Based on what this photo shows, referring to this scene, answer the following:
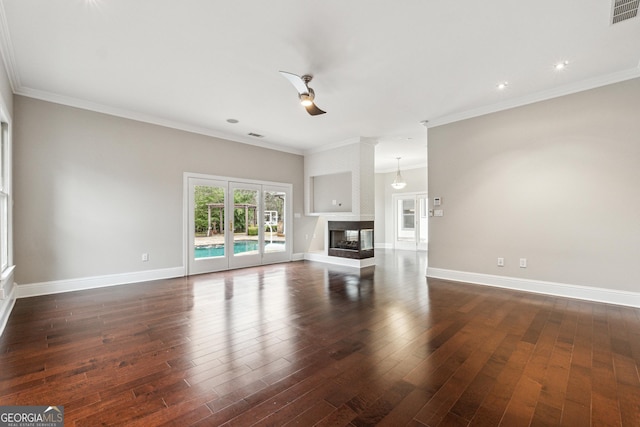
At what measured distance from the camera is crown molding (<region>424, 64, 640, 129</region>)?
3.75m

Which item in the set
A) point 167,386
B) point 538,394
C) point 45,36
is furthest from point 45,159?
point 538,394

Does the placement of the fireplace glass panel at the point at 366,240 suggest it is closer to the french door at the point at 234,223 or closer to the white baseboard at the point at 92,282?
the french door at the point at 234,223

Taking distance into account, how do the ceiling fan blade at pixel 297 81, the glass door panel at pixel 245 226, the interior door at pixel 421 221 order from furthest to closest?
1. the interior door at pixel 421 221
2. the glass door panel at pixel 245 226
3. the ceiling fan blade at pixel 297 81

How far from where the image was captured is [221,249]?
6340mm

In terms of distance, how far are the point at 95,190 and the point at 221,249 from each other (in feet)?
8.44

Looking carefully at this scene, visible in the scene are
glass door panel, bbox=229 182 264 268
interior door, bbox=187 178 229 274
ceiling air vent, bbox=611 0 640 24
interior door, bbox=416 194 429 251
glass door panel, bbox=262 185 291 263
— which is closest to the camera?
ceiling air vent, bbox=611 0 640 24

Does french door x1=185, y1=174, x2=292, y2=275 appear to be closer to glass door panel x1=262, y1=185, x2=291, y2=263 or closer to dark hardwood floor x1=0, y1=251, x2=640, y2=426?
glass door panel x1=262, y1=185, x2=291, y2=263

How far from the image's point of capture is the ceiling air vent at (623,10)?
2545 mm

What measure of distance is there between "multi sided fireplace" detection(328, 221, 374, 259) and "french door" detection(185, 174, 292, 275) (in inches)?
50.0

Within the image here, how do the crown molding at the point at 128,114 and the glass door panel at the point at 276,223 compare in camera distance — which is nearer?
the crown molding at the point at 128,114

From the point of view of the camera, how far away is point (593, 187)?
3953 millimetres

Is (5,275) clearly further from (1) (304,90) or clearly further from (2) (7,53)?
(1) (304,90)

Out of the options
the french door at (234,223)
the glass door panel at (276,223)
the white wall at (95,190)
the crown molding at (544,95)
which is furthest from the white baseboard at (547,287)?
the white wall at (95,190)

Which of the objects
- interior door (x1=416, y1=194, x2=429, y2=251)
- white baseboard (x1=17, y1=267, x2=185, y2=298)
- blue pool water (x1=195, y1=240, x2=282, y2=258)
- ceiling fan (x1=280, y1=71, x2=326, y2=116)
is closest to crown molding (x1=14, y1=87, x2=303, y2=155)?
blue pool water (x1=195, y1=240, x2=282, y2=258)
